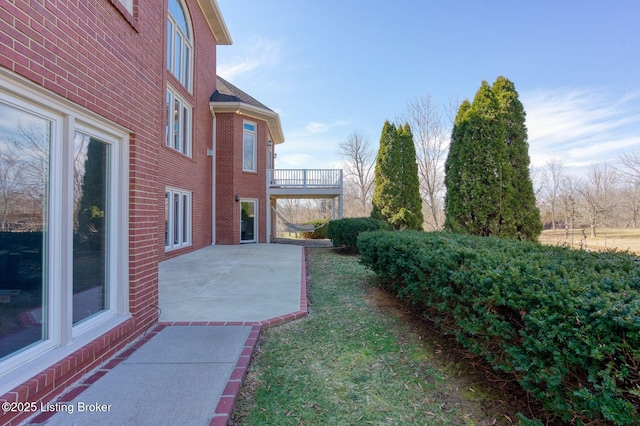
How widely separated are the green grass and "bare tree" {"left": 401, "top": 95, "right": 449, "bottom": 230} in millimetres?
15202

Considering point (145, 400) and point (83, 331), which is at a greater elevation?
point (83, 331)

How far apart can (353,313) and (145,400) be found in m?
2.62

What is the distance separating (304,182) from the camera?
12.8 m

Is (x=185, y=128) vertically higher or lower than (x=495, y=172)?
higher

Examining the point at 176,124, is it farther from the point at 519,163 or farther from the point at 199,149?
the point at 519,163

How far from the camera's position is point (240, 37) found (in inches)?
501

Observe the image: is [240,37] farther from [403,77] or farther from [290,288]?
[290,288]

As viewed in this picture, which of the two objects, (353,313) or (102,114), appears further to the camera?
(353,313)

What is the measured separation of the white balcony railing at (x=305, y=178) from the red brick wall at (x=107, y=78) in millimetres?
9291

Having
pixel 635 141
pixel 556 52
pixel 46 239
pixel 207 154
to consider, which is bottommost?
pixel 46 239

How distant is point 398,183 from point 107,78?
33.6ft

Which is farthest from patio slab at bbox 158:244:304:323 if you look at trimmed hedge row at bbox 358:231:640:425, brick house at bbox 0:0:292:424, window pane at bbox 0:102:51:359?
trimmed hedge row at bbox 358:231:640:425

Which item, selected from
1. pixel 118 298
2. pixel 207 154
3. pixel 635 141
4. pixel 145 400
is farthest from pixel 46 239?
pixel 635 141

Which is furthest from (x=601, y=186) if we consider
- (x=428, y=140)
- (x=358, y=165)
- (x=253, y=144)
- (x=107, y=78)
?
(x=107, y=78)
